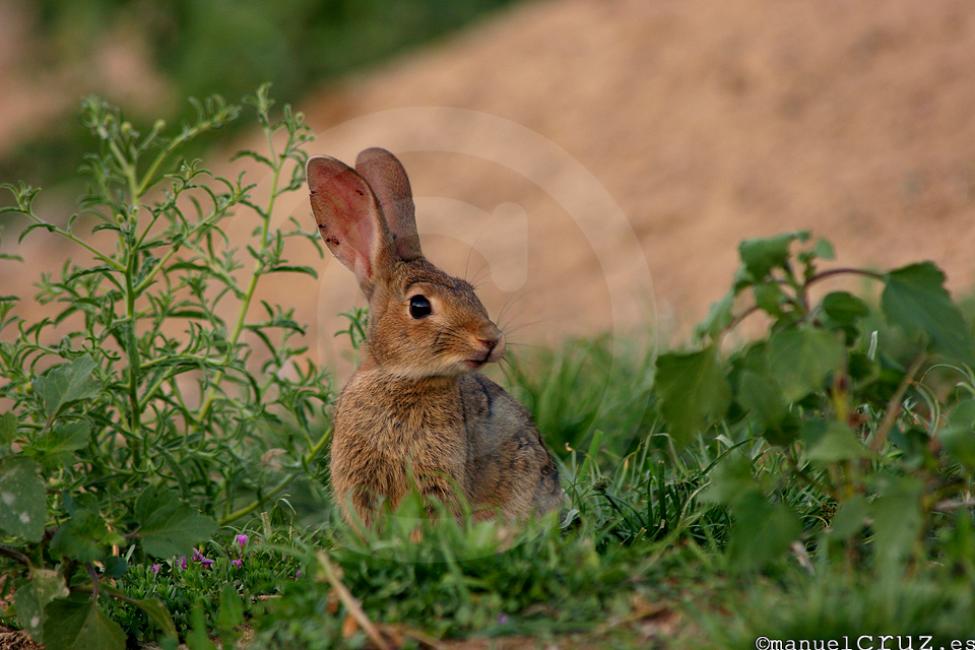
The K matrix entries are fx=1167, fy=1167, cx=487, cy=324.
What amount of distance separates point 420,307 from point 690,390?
3.30ft

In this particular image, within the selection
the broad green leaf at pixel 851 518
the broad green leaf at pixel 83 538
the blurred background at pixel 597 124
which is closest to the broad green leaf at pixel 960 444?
the broad green leaf at pixel 851 518

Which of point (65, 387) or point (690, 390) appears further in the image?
point (65, 387)

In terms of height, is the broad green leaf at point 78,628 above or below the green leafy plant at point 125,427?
below

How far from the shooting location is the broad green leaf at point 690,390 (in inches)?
124

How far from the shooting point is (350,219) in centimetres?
393

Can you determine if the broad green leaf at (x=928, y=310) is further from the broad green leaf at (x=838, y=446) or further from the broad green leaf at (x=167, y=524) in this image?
the broad green leaf at (x=167, y=524)

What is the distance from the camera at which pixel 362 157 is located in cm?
414

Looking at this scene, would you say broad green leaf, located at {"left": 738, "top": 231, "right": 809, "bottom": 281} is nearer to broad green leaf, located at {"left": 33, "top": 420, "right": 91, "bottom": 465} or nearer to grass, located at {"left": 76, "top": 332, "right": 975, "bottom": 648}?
grass, located at {"left": 76, "top": 332, "right": 975, "bottom": 648}

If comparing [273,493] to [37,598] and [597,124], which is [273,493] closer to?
[37,598]

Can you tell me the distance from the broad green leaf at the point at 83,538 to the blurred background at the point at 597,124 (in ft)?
9.34

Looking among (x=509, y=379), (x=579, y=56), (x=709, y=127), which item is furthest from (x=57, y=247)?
(x=509, y=379)

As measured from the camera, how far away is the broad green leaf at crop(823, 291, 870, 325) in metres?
3.09

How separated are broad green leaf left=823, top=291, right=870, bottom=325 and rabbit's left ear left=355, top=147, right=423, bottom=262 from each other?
1.48 metres

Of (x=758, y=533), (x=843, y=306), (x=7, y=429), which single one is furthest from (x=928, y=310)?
(x=7, y=429)
